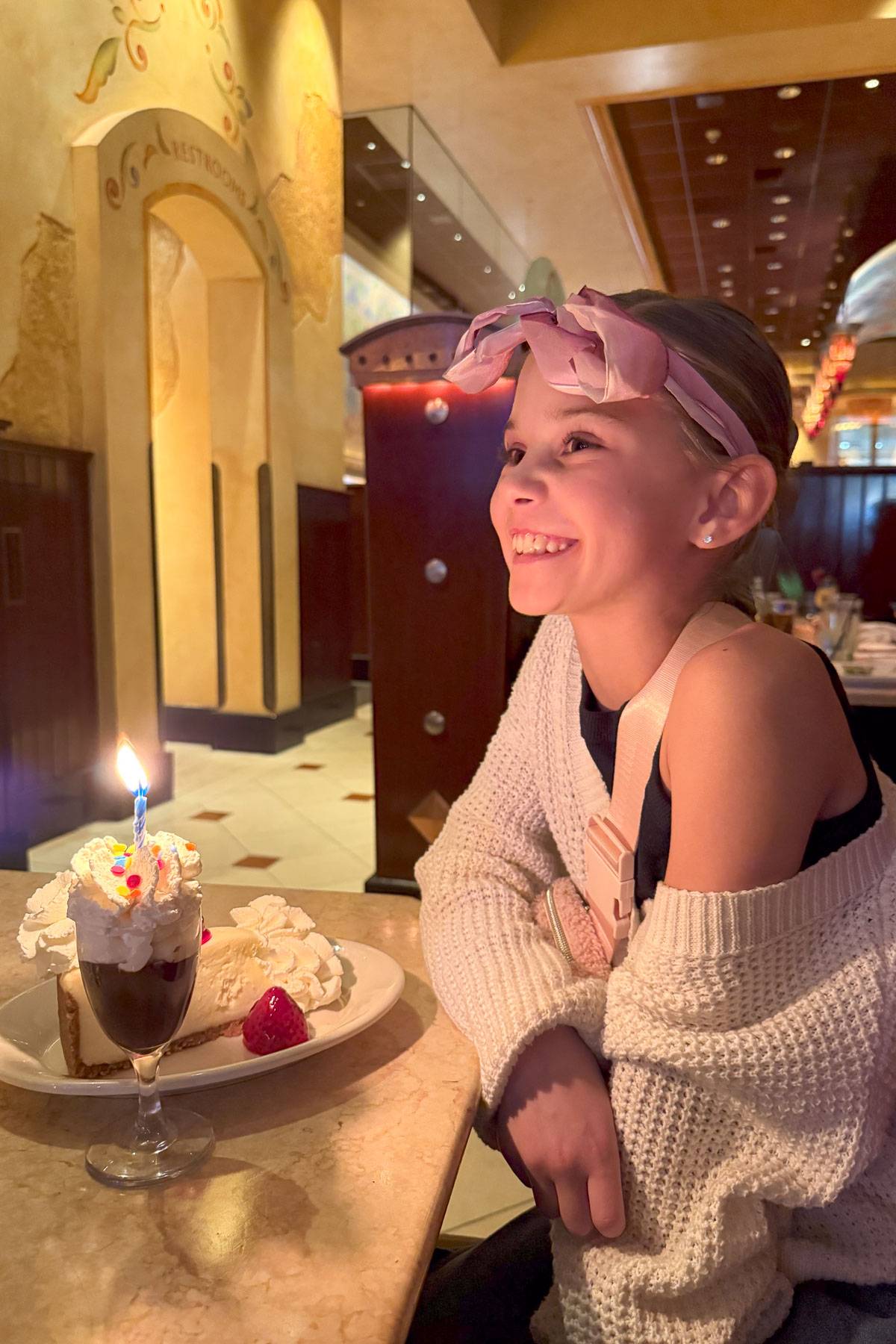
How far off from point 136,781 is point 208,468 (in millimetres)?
6135

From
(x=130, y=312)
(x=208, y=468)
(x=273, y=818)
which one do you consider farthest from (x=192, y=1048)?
(x=208, y=468)

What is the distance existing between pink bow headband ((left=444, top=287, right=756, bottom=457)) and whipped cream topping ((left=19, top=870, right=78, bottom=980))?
62 cm

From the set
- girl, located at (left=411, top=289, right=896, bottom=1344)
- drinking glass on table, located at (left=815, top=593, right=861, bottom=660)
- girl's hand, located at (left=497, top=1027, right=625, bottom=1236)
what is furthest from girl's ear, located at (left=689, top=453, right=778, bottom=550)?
drinking glass on table, located at (left=815, top=593, right=861, bottom=660)

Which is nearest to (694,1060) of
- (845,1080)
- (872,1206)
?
(845,1080)

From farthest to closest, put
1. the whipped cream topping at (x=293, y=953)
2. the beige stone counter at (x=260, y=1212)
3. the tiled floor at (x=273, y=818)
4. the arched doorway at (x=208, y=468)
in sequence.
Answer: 1. the arched doorway at (x=208, y=468)
2. the tiled floor at (x=273, y=818)
3. the whipped cream topping at (x=293, y=953)
4. the beige stone counter at (x=260, y=1212)

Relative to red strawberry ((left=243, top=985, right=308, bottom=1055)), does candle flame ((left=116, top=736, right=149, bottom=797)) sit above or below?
above

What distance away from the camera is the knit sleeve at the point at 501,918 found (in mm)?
833

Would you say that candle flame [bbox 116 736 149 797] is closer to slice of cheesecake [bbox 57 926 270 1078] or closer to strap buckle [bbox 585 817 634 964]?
slice of cheesecake [bbox 57 926 270 1078]

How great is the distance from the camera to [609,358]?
34.9 inches

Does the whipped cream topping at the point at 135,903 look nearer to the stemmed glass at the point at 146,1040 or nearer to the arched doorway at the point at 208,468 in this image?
the stemmed glass at the point at 146,1040

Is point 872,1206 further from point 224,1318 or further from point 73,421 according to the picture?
point 73,421

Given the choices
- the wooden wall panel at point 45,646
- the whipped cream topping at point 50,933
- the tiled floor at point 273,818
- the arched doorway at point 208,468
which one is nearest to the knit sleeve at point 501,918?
the whipped cream topping at point 50,933

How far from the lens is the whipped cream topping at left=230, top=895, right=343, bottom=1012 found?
2.83ft

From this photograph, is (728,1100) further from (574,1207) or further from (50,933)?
(50,933)
